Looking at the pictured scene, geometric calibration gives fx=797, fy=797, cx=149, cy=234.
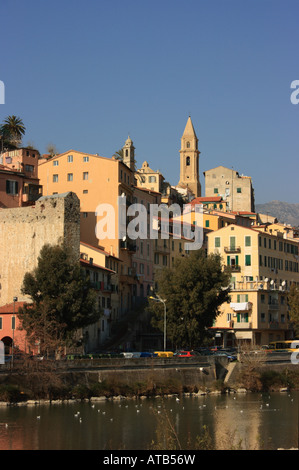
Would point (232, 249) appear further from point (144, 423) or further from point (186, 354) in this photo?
point (144, 423)

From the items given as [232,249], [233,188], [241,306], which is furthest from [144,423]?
[233,188]

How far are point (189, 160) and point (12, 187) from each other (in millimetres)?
93123

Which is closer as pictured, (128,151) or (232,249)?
(232,249)

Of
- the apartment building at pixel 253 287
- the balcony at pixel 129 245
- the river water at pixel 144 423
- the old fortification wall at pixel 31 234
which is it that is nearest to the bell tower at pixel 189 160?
the apartment building at pixel 253 287

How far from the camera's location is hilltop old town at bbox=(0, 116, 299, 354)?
7606 centimetres

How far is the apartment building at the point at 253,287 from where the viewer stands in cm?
9369

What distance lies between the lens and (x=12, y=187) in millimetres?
86125

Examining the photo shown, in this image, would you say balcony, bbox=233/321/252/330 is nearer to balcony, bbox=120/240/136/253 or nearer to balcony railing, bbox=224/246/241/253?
balcony railing, bbox=224/246/241/253

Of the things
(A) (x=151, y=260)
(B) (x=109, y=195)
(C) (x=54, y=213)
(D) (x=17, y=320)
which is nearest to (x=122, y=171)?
(B) (x=109, y=195)

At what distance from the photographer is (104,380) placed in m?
60.8

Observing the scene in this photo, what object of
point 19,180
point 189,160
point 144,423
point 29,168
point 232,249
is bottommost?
point 144,423

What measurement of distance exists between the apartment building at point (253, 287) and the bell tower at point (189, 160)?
69.2m

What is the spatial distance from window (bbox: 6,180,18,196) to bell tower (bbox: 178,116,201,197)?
85538 millimetres

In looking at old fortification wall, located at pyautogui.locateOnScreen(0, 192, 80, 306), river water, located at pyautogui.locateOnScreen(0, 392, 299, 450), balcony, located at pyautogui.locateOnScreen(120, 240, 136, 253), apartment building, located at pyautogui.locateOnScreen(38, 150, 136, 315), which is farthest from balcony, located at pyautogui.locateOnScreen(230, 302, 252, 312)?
river water, located at pyautogui.locateOnScreen(0, 392, 299, 450)
